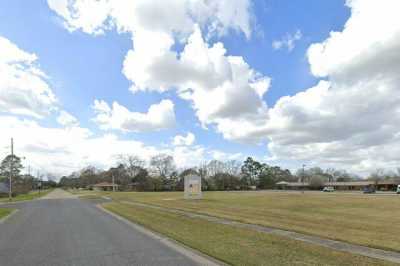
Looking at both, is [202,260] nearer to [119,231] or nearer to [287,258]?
[287,258]

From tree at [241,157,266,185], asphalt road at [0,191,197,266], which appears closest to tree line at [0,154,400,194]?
tree at [241,157,266,185]

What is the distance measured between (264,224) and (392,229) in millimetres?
5266

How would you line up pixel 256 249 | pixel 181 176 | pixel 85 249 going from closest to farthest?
pixel 256 249 → pixel 85 249 → pixel 181 176

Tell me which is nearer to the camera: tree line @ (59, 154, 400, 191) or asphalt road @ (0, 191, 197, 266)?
asphalt road @ (0, 191, 197, 266)

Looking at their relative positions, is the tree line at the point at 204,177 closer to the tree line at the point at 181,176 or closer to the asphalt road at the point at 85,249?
the tree line at the point at 181,176

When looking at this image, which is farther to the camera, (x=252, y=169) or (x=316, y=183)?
(x=252, y=169)

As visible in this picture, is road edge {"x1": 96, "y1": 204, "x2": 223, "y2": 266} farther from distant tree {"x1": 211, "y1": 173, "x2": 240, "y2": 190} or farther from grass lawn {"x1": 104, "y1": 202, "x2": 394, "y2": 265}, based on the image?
distant tree {"x1": 211, "y1": 173, "x2": 240, "y2": 190}

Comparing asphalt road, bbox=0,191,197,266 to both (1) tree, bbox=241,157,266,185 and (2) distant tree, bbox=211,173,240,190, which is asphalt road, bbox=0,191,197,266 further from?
(1) tree, bbox=241,157,266,185

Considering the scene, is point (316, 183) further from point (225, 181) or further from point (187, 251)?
point (187, 251)

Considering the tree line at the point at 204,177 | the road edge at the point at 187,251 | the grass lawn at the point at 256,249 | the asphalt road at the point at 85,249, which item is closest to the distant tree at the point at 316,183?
the tree line at the point at 204,177

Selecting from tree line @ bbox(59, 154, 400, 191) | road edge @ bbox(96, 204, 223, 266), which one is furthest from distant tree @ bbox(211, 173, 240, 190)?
road edge @ bbox(96, 204, 223, 266)

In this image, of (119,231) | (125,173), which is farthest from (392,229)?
(125,173)

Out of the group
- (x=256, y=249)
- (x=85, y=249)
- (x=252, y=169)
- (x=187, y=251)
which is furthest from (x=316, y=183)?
(x=85, y=249)

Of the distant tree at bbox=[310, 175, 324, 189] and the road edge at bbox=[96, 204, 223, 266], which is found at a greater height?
the road edge at bbox=[96, 204, 223, 266]
